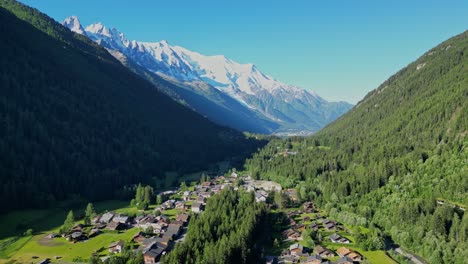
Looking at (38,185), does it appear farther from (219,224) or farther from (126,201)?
(219,224)

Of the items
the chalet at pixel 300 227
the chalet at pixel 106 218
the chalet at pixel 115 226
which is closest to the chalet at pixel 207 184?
the chalet at pixel 106 218

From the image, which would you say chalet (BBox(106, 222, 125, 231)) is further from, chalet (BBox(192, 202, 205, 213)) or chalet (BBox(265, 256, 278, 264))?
chalet (BBox(265, 256, 278, 264))

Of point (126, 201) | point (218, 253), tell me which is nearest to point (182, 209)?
point (126, 201)

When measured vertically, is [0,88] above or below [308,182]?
above

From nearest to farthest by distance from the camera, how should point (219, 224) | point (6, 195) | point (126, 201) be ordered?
1. point (219, 224)
2. point (6, 195)
3. point (126, 201)

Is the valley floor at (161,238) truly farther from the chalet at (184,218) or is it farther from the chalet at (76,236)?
the chalet at (184,218)

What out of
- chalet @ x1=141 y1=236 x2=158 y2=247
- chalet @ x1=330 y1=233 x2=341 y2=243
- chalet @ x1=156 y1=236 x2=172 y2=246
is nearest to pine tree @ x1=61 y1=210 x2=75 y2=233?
chalet @ x1=141 y1=236 x2=158 y2=247
